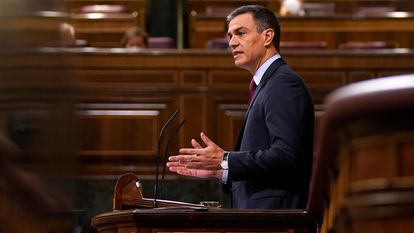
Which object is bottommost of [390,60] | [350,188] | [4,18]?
[390,60]

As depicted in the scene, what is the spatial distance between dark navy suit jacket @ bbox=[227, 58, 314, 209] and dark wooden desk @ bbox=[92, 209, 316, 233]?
33 cm

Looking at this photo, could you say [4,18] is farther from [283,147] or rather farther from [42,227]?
[283,147]

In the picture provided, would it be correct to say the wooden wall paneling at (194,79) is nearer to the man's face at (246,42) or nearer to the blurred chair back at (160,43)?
the blurred chair back at (160,43)

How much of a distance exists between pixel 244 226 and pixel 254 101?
2.25ft

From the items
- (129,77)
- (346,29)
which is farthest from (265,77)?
(346,29)

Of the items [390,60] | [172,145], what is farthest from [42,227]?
[390,60]

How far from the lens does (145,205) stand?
3588 millimetres

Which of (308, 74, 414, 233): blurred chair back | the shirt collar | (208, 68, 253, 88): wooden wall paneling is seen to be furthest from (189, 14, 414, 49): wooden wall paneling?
(308, 74, 414, 233): blurred chair back

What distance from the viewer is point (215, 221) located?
3223 mm

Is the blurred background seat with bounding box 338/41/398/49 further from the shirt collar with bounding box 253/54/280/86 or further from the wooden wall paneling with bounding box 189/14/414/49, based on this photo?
the shirt collar with bounding box 253/54/280/86

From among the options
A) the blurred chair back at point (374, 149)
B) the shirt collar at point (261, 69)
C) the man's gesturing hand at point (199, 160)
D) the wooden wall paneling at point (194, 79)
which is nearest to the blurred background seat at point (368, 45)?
the wooden wall paneling at point (194, 79)

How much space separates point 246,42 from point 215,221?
1043 mm

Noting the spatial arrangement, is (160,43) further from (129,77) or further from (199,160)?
(199,160)

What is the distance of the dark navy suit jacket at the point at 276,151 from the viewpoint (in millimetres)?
3520
